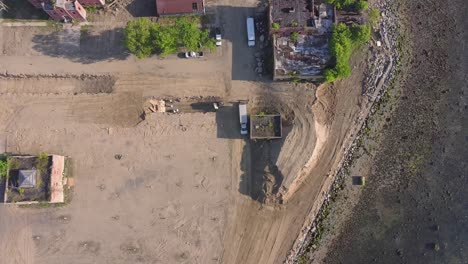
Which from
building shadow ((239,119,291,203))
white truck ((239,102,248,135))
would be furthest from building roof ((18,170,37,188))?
white truck ((239,102,248,135))

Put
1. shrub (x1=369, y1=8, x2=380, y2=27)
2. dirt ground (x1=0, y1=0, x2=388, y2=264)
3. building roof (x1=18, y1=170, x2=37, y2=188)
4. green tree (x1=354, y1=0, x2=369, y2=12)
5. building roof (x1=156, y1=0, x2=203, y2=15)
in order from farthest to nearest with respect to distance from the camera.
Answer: shrub (x1=369, y1=8, x2=380, y2=27) < green tree (x1=354, y1=0, x2=369, y2=12) < dirt ground (x1=0, y1=0, x2=388, y2=264) < building roof (x1=156, y1=0, x2=203, y2=15) < building roof (x1=18, y1=170, x2=37, y2=188)

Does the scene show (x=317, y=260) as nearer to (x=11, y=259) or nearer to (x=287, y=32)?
(x=287, y=32)

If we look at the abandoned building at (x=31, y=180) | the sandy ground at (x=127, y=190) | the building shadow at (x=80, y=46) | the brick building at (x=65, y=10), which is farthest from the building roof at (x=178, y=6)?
the abandoned building at (x=31, y=180)

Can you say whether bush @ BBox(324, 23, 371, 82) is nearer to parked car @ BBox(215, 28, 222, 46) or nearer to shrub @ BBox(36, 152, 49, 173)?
parked car @ BBox(215, 28, 222, 46)

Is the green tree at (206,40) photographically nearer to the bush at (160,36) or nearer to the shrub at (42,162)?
the bush at (160,36)

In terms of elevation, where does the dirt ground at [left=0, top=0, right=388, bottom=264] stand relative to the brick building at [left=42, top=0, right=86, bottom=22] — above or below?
below

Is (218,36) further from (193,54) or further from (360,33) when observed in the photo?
(360,33)

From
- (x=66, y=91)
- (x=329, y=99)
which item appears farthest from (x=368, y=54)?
(x=66, y=91)
